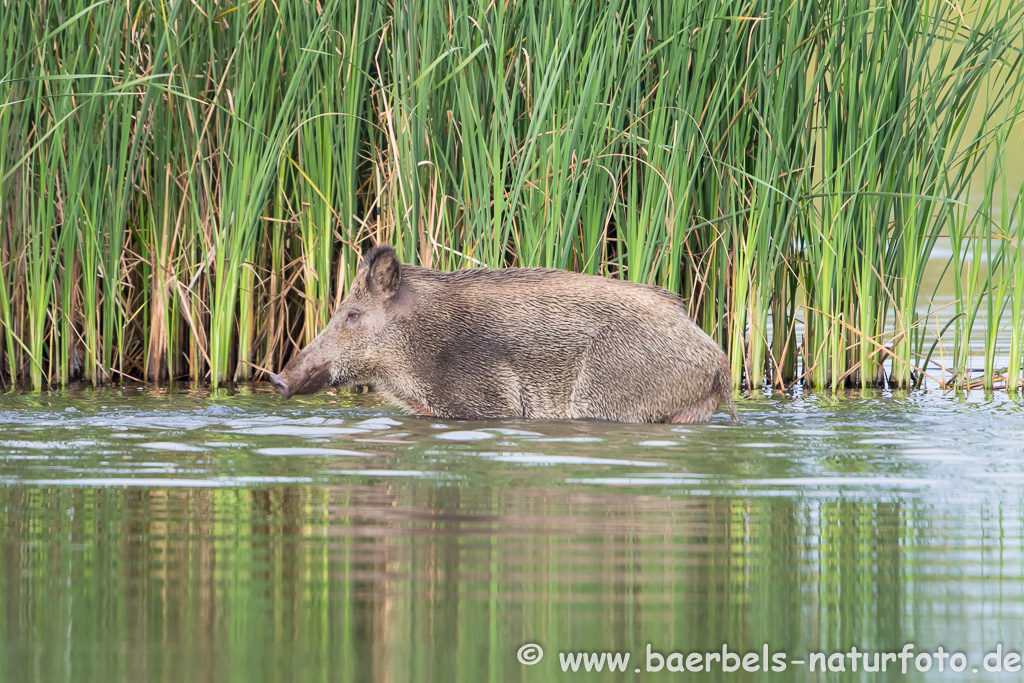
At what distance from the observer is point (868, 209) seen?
7863mm

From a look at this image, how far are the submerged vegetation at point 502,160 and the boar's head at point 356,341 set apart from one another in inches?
32.0

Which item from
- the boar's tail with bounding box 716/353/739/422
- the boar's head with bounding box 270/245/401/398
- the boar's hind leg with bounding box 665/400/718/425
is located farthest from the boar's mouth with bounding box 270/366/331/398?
the boar's tail with bounding box 716/353/739/422

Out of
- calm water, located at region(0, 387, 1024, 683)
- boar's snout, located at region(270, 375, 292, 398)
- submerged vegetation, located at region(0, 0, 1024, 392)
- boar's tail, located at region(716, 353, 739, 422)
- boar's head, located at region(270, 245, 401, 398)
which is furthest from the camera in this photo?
submerged vegetation, located at region(0, 0, 1024, 392)

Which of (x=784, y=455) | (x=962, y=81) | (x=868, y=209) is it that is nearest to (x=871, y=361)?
(x=868, y=209)

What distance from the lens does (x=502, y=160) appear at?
309 inches

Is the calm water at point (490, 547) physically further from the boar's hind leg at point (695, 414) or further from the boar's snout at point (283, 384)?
the boar's snout at point (283, 384)

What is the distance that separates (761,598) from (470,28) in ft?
16.6

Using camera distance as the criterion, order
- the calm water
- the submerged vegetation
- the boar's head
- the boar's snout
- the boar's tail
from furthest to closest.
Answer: the submerged vegetation, the boar's head, the boar's snout, the boar's tail, the calm water

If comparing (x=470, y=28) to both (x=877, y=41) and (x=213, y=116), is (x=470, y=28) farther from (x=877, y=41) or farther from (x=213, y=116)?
(x=877, y=41)

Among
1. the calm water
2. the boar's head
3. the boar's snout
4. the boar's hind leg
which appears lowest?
the calm water

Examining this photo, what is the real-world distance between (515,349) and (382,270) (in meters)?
0.79

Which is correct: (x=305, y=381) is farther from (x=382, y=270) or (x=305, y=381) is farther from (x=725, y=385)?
(x=725, y=385)

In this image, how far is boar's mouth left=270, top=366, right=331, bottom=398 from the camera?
6824 millimetres

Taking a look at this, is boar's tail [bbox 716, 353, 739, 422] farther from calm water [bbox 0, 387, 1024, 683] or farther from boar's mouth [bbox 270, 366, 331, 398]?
boar's mouth [bbox 270, 366, 331, 398]
